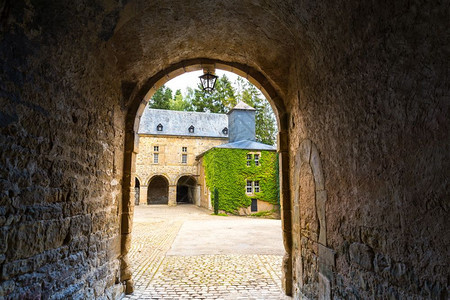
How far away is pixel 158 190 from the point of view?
29.4 m

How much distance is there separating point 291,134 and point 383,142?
2.44m

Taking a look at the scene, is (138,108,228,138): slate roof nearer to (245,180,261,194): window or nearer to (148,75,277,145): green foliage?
(148,75,277,145): green foliage

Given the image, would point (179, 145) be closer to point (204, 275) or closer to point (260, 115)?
point (260, 115)

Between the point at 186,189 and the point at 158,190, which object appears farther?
the point at 186,189

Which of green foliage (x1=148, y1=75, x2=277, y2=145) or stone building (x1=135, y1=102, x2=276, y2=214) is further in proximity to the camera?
green foliage (x1=148, y1=75, x2=277, y2=145)

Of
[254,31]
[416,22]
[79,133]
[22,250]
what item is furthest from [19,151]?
[254,31]

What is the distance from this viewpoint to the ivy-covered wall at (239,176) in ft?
65.5

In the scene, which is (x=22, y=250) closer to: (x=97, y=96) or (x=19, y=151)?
(x=19, y=151)

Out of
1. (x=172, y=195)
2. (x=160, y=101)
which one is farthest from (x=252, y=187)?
(x=160, y=101)

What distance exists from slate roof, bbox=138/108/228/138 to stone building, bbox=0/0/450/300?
2407 cm

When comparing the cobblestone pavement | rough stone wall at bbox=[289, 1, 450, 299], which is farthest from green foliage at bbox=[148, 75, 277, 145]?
rough stone wall at bbox=[289, 1, 450, 299]

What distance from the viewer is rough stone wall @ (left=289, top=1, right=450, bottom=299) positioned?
1431mm

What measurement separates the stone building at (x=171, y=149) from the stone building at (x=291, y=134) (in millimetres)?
23336

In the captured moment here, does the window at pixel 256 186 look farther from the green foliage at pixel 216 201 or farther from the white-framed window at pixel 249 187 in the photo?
the green foliage at pixel 216 201
